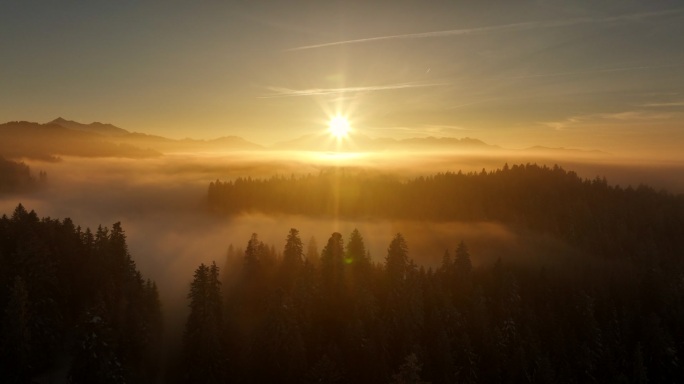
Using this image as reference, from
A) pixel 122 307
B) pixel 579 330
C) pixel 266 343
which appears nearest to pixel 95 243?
pixel 122 307

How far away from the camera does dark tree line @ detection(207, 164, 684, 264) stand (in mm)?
118750

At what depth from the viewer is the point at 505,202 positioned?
459 feet

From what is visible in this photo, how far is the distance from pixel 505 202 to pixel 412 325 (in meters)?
98.3

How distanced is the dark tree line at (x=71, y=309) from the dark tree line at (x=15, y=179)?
13241 cm

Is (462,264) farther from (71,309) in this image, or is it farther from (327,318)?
(71,309)

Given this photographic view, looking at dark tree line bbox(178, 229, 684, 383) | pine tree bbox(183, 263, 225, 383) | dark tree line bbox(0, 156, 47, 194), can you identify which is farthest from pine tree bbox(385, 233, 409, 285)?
dark tree line bbox(0, 156, 47, 194)

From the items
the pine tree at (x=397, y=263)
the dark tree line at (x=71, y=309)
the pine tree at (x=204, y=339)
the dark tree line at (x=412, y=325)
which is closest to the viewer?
the dark tree line at (x=71, y=309)

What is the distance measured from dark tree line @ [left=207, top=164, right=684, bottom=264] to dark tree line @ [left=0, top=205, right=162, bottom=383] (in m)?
92.0

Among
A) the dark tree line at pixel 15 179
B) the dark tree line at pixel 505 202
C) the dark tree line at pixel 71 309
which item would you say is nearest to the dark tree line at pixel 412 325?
the dark tree line at pixel 71 309

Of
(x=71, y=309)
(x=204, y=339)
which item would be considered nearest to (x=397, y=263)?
(x=204, y=339)

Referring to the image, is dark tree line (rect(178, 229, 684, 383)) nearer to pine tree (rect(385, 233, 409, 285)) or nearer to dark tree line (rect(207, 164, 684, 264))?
pine tree (rect(385, 233, 409, 285))

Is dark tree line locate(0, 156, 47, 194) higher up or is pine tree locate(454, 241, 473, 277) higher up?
dark tree line locate(0, 156, 47, 194)

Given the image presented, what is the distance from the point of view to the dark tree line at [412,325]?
49.0m

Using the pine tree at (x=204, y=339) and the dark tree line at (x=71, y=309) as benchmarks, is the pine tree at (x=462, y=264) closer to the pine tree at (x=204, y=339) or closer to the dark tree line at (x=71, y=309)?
the pine tree at (x=204, y=339)
